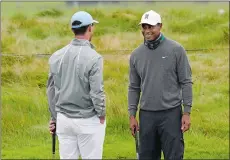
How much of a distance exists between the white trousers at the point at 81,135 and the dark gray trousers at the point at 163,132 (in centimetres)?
60

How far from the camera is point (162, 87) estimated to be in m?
4.78

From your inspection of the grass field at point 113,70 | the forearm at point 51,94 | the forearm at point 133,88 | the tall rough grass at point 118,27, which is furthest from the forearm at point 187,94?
the tall rough grass at point 118,27

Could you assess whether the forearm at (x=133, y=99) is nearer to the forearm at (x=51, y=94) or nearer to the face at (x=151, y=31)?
the face at (x=151, y=31)

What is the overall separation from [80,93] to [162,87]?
75cm

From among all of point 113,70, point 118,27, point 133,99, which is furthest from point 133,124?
point 118,27

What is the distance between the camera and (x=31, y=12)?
1195 cm

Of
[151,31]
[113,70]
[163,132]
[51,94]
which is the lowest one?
[163,132]

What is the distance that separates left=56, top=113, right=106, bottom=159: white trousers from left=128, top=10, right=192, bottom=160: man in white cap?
1.96ft

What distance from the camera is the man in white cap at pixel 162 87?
4762 millimetres

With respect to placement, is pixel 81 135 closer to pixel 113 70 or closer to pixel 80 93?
pixel 80 93

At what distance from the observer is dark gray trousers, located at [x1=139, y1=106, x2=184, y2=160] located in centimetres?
483

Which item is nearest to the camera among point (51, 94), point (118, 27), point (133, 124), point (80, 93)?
point (80, 93)

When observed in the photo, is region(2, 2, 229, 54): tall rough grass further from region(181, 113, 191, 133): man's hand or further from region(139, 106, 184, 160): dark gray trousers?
region(181, 113, 191, 133): man's hand

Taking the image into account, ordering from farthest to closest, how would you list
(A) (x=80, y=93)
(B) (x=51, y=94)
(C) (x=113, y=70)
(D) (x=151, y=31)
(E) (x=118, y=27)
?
(E) (x=118, y=27)
(C) (x=113, y=70)
(D) (x=151, y=31)
(B) (x=51, y=94)
(A) (x=80, y=93)
